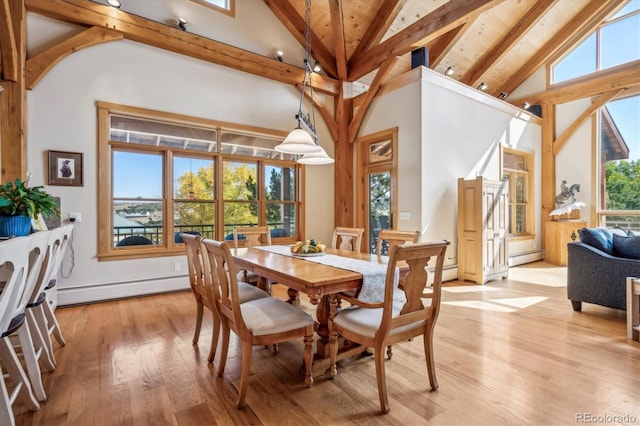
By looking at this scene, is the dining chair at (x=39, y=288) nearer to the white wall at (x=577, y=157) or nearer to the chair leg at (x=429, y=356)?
the chair leg at (x=429, y=356)

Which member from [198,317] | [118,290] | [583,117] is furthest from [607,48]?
[118,290]

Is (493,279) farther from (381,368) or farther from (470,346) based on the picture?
(381,368)

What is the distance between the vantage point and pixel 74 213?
374 cm

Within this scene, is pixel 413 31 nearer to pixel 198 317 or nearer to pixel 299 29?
pixel 299 29

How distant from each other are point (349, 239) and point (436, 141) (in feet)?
8.04

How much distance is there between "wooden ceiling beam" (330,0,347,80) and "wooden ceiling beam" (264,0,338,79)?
16cm

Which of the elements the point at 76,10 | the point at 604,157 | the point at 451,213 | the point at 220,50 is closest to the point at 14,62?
the point at 76,10

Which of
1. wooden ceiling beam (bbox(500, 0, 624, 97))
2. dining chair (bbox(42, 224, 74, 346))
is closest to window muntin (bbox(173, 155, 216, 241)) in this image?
dining chair (bbox(42, 224, 74, 346))

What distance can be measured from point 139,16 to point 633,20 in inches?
337

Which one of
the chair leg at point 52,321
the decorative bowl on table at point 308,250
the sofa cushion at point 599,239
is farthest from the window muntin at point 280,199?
the sofa cushion at point 599,239

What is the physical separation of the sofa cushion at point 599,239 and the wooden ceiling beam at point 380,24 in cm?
401

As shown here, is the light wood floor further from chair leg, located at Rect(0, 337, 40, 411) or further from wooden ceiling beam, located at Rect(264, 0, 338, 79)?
wooden ceiling beam, located at Rect(264, 0, 338, 79)

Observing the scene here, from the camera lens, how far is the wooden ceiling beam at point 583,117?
6.07 m

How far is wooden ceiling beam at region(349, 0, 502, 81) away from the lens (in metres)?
3.93
